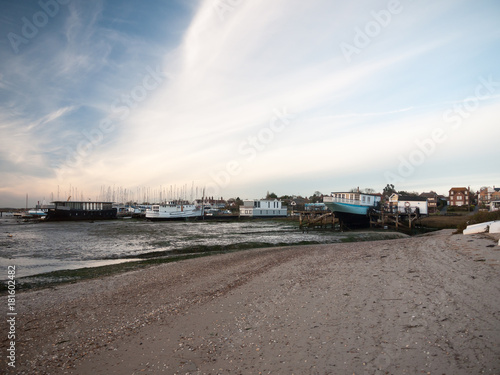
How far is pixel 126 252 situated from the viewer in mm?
24094

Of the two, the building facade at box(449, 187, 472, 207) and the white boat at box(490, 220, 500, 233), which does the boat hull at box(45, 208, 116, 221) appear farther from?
the building facade at box(449, 187, 472, 207)

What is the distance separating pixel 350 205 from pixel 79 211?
68.3 metres

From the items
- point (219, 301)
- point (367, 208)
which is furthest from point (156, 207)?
point (219, 301)

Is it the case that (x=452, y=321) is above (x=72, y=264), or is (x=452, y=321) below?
above

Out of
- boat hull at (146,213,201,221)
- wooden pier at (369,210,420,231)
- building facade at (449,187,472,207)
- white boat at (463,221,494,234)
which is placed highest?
building facade at (449,187,472,207)

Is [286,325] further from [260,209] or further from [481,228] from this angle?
[260,209]

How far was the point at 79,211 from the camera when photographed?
252 feet

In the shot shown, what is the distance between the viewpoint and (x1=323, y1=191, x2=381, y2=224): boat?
44994 mm

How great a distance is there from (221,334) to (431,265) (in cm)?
813

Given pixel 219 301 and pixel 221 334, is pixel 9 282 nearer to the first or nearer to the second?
pixel 219 301

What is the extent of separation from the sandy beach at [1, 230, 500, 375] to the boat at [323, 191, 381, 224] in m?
34.0

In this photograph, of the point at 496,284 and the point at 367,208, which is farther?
the point at 367,208

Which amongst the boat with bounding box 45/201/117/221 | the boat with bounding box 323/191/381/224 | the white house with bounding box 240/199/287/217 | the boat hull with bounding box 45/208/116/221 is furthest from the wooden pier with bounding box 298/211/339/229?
the boat with bounding box 45/201/117/221

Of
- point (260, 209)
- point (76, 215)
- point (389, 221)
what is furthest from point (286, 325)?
point (260, 209)
